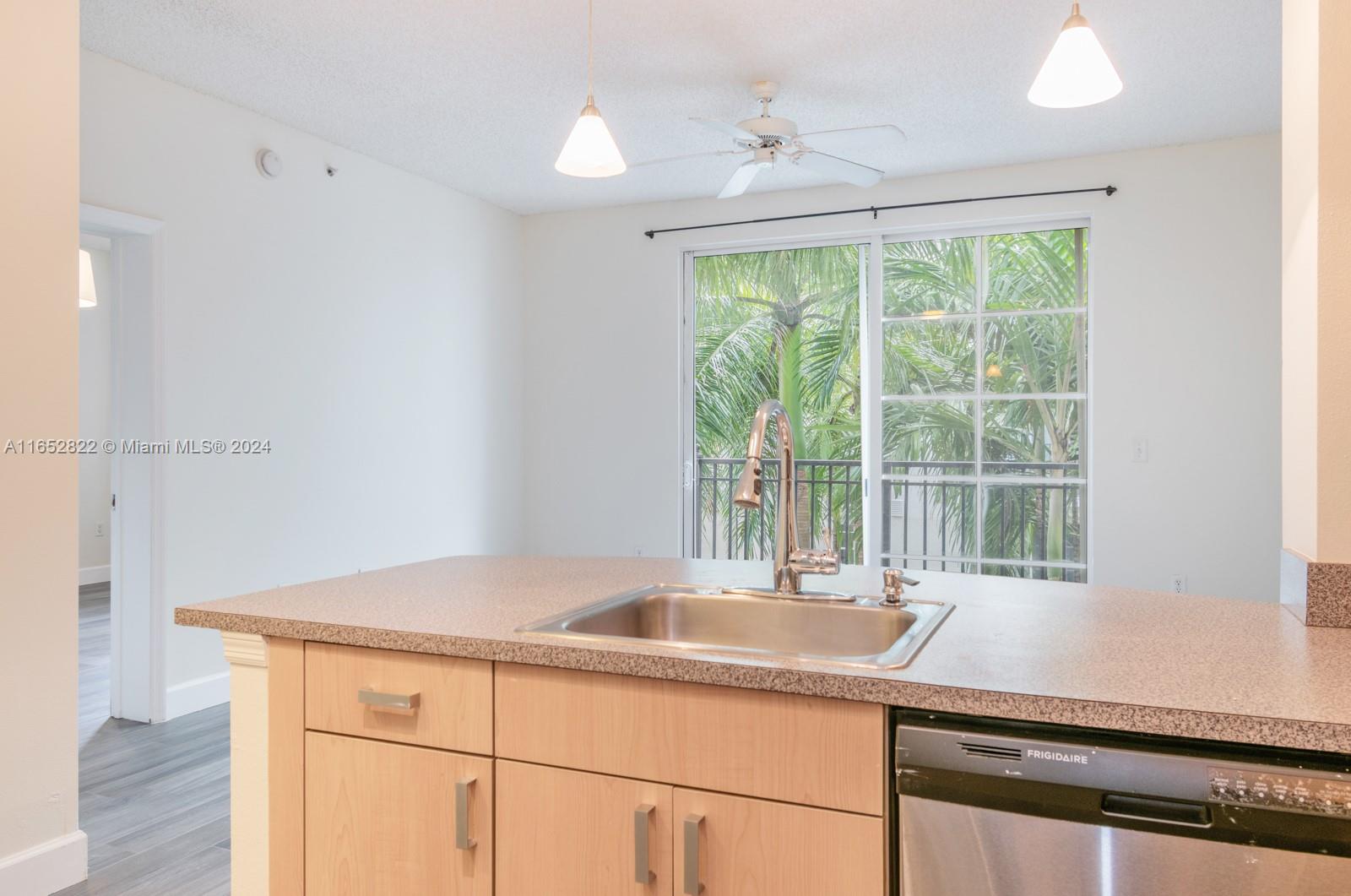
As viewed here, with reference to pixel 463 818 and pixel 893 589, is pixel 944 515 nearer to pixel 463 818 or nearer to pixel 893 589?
pixel 893 589

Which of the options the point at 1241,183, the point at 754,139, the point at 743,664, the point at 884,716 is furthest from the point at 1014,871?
the point at 1241,183

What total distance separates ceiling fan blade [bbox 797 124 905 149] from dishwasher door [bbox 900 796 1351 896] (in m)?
2.67

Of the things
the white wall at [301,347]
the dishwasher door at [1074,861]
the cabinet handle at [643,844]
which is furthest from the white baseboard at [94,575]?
the dishwasher door at [1074,861]

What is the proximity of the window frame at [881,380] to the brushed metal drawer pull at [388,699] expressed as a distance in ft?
12.5

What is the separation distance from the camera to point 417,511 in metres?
4.88

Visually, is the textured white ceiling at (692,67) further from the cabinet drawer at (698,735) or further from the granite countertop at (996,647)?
the cabinet drawer at (698,735)

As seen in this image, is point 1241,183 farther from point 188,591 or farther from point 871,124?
point 188,591

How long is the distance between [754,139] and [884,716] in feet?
9.54

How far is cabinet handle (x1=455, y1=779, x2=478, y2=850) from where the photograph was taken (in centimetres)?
131

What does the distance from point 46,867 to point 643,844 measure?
1937 mm

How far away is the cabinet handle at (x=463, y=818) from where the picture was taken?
1312 millimetres

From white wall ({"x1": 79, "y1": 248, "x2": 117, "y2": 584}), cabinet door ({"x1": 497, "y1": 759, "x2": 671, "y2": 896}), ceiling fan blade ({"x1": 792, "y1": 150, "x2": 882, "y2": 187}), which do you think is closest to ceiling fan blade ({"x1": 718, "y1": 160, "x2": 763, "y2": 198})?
ceiling fan blade ({"x1": 792, "y1": 150, "x2": 882, "y2": 187})

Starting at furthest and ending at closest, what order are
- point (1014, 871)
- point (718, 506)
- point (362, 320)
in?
point (718, 506) < point (362, 320) < point (1014, 871)

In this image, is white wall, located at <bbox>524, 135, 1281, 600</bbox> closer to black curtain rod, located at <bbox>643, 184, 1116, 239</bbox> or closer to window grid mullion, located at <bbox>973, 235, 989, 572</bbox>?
black curtain rod, located at <bbox>643, 184, 1116, 239</bbox>
